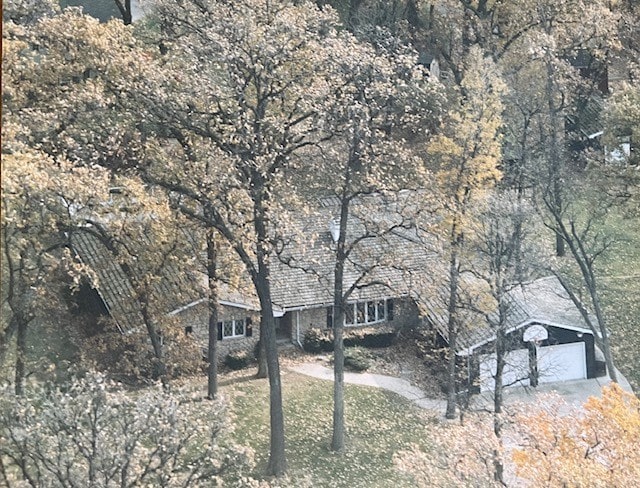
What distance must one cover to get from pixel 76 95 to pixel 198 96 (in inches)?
122

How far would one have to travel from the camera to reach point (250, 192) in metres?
22.1

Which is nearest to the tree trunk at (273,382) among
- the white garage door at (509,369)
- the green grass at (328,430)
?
the green grass at (328,430)

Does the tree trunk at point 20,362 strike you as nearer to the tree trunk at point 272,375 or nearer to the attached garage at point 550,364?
the tree trunk at point 272,375

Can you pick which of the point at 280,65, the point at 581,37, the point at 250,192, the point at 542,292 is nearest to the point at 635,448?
the point at 250,192

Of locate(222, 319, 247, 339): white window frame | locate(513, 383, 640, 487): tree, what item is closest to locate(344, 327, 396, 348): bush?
locate(222, 319, 247, 339): white window frame

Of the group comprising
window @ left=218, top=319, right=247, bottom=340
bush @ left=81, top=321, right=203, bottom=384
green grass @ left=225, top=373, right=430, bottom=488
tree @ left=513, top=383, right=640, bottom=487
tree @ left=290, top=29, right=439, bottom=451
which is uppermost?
tree @ left=290, top=29, right=439, bottom=451

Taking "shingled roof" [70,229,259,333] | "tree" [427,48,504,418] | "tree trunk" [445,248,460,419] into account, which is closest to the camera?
"shingled roof" [70,229,259,333]

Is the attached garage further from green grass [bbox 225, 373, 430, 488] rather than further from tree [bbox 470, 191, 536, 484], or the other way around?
tree [bbox 470, 191, 536, 484]

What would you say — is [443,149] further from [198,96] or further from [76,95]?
[76,95]

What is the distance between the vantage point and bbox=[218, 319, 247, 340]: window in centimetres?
3102

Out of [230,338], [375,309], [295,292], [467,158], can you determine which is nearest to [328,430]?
[230,338]

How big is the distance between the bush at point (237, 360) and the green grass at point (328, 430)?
150 cm

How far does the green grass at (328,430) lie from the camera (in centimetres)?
2459

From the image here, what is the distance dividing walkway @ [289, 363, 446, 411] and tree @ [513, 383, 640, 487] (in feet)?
32.5
